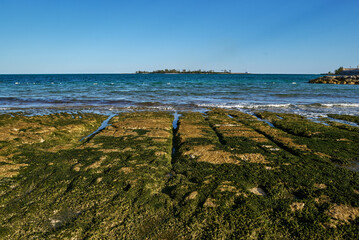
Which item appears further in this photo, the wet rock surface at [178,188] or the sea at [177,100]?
the sea at [177,100]

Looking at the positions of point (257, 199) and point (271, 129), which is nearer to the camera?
point (257, 199)

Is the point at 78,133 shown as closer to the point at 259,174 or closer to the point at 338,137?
the point at 259,174

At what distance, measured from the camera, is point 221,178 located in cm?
441

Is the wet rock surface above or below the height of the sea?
below

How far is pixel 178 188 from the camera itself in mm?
4020

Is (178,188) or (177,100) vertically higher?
(177,100)

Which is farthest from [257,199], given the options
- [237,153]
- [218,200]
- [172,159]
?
[172,159]

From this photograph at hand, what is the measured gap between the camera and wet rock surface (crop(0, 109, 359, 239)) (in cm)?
305

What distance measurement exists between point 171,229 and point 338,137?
755cm

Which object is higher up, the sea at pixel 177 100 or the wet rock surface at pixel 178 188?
the sea at pixel 177 100

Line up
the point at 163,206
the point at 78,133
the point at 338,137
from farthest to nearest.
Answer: the point at 78,133
the point at 338,137
the point at 163,206

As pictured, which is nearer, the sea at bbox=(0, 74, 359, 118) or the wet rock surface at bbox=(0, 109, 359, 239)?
the wet rock surface at bbox=(0, 109, 359, 239)

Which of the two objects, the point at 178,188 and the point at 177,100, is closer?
the point at 178,188

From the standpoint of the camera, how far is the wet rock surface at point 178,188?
3049mm
